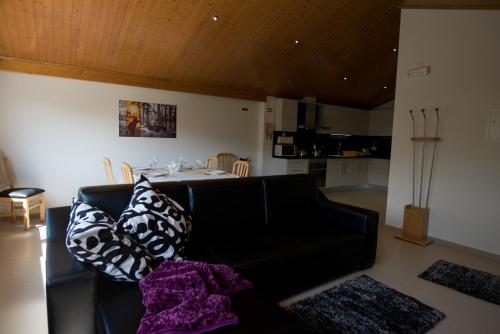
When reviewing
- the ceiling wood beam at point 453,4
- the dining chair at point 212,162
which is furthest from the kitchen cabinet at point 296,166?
the ceiling wood beam at point 453,4

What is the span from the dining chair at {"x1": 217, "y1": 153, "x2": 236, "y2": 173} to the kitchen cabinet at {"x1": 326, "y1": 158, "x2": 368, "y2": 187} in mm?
2240

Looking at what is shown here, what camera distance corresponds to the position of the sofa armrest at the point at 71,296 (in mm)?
1303

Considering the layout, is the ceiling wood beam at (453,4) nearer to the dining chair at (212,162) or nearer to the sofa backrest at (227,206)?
the sofa backrest at (227,206)

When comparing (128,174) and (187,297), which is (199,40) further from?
(187,297)

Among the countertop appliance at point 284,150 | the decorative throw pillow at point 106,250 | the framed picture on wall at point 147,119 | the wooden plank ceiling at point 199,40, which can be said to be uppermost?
the wooden plank ceiling at point 199,40

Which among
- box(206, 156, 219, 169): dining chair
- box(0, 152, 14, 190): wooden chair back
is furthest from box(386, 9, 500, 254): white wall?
box(0, 152, 14, 190): wooden chair back

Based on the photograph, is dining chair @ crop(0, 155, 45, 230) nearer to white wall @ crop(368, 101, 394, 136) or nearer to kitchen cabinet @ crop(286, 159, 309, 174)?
kitchen cabinet @ crop(286, 159, 309, 174)

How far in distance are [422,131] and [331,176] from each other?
3.05 meters

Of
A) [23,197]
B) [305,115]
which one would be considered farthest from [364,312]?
[305,115]

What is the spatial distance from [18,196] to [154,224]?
292 cm

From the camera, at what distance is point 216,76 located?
5.22 meters

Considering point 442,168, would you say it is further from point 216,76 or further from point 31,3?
point 31,3

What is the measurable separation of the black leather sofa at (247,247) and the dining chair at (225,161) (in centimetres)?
290

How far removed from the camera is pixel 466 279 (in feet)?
8.85
